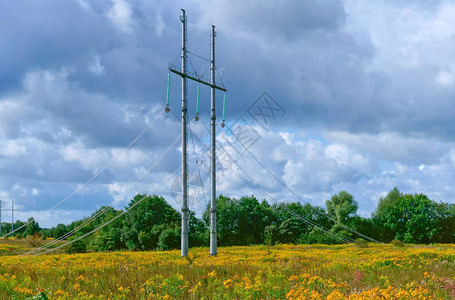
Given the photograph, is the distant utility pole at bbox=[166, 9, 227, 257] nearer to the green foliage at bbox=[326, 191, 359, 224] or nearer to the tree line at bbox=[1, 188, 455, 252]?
the tree line at bbox=[1, 188, 455, 252]

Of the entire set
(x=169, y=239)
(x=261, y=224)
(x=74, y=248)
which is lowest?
(x=74, y=248)

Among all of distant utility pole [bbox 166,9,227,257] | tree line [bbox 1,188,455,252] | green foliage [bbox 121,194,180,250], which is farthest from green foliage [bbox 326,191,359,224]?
distant utility pole [bbox 166,9,227,257]

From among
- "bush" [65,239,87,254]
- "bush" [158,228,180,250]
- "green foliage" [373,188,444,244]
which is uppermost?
"green foliage" [373,188,444,244]

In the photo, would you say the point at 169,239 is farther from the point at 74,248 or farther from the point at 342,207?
the point at 342,207

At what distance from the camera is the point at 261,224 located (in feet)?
176

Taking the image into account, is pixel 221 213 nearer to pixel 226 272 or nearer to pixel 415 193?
pixel 415 193

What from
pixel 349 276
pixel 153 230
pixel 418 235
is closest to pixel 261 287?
pixel 349 276

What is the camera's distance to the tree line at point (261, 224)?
138 ft

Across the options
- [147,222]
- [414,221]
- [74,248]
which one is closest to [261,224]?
[147,222]

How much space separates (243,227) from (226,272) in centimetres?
4088

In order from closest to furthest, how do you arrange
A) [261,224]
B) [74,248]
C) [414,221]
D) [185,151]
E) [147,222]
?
[185,151]
[74,248]
[147,222]
[261,224]
[414,221]

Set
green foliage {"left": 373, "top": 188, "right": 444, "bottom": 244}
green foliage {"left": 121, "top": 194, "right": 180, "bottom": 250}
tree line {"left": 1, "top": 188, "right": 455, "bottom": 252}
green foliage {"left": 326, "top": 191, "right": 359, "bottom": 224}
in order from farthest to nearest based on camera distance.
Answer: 1. green foliage {"left": 326, "top": 191, "right": 359, "bottom": 224}
2. green foliage {"left": 373, "top": 188, "right": 444, "bottom": 244}
3. tree line {"left": 1, "top": 188, "right": 455, "bottom": 252}
4. green foliage {"left": 121, "top": 194, "right": 180, "bottom": 250}

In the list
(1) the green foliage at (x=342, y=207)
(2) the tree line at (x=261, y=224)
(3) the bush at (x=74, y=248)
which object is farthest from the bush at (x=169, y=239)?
(1) the green foliage at (x=342, y=207)

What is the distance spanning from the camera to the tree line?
42.1 meters
